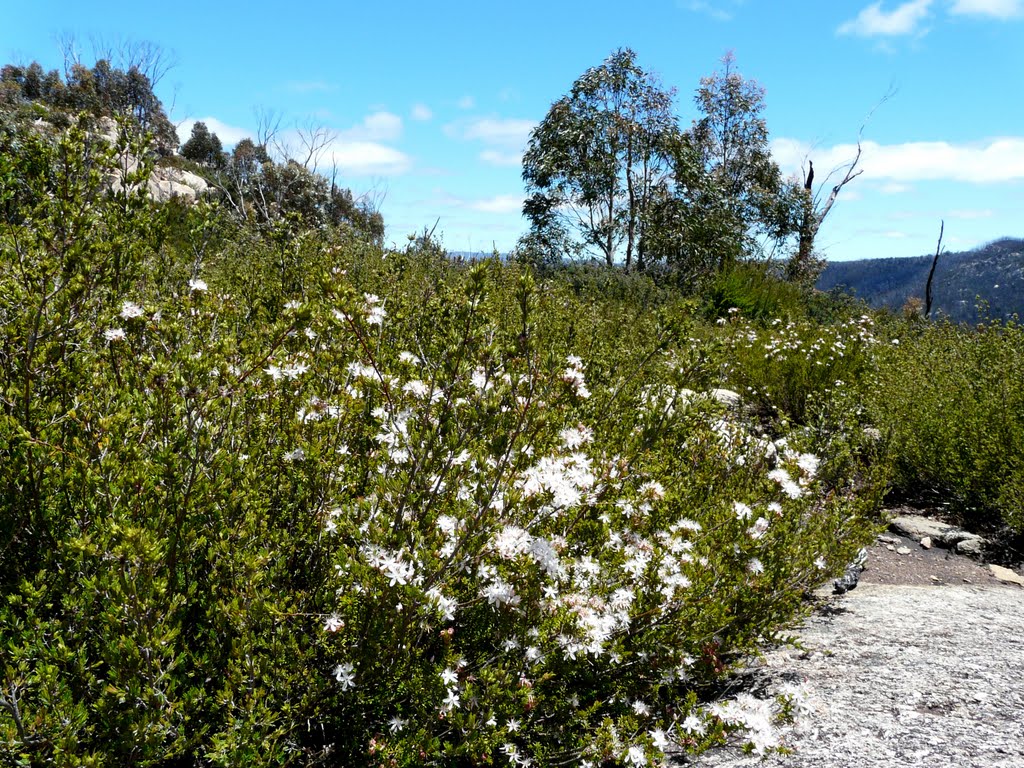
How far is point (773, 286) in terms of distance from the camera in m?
17.5

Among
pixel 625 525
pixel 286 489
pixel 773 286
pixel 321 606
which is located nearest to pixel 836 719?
pixel 625 525

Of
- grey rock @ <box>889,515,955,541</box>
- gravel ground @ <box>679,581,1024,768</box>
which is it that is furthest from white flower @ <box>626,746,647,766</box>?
grey rock @ <box>889,515,955,541</box>

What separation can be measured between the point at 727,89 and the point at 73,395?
3200 cm

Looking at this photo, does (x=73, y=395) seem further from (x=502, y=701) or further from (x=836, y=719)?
(x=836, y=719)

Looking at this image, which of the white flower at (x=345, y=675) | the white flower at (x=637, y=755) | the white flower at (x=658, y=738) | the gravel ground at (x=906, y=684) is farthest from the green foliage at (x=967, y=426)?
the white flower at (x=345, y=675)

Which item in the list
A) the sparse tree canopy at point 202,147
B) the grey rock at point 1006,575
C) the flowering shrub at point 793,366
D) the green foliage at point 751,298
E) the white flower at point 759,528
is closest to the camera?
the white flower at point 759,528

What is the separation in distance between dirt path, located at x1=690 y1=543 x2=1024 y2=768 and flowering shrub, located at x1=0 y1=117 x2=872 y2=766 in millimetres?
214

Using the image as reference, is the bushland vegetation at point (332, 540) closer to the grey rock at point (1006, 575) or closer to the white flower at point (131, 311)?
the white flower at point (131, 311)

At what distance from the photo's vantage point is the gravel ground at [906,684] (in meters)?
2.28

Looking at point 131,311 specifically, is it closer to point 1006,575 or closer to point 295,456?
point 295,456

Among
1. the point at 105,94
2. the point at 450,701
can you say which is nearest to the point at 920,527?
the point at 450,701

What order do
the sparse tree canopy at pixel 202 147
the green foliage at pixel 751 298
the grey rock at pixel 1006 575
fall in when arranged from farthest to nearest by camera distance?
1. the sparse tree canopy at pixel 202 147
2. the green foliage at pixel 751 298
3. the grey rock at pixel 1006 575

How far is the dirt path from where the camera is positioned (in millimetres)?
2283

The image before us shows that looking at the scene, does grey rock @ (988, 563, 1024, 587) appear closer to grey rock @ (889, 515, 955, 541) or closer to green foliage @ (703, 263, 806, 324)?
grey rock @ (889, 515, 955, 541)
